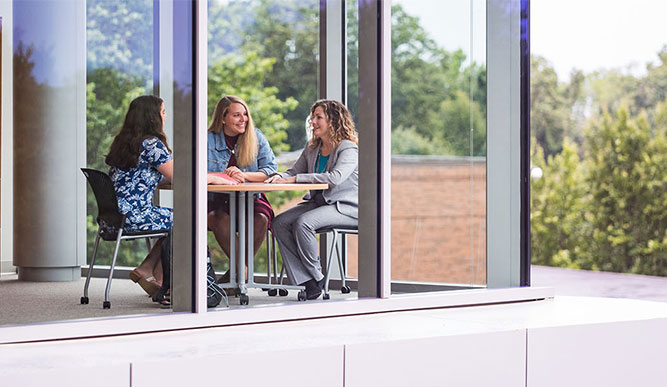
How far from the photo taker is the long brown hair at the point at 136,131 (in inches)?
205

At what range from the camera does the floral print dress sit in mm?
5234

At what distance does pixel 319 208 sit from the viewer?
6.07 metres

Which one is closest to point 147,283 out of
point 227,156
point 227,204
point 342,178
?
point 227,204

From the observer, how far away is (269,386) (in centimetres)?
426

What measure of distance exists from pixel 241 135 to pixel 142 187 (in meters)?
0.92

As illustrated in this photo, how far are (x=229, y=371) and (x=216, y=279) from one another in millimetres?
1159

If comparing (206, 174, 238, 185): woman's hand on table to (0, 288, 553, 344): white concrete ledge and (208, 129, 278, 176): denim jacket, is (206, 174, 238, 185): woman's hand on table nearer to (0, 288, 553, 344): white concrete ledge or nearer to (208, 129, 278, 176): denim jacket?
(208, 129, 278, 176): denim jacket

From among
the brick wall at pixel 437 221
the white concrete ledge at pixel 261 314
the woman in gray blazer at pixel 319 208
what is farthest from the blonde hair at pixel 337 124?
the white concrete ledge at pixel 261 314

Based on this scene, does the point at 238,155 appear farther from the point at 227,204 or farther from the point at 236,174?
the point at 227,204

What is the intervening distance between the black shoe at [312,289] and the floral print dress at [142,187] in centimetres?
121

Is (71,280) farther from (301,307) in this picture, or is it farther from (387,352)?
(387,352)

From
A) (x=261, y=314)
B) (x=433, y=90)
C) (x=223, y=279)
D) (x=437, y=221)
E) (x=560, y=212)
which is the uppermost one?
(x=433, y=90)

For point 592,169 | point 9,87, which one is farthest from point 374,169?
point 592,169

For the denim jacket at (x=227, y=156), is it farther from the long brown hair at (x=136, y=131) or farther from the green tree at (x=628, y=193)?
the green tree at (x=628, y=193)
